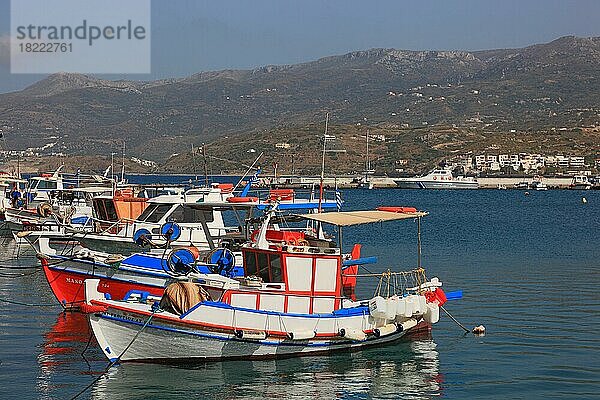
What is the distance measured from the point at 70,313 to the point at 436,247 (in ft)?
86.7

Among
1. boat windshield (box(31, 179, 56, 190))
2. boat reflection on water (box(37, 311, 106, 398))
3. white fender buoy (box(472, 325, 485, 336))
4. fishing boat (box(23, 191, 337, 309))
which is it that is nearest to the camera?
boat reflection on water (box(37, 311, 106, 398))

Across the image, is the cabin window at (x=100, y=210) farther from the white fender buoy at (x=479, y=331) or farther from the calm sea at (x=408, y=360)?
the white fender buoy at (x=479, y=331)

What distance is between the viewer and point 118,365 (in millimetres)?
21375

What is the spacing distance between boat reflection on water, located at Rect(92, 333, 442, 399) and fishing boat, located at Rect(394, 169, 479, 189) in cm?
14883

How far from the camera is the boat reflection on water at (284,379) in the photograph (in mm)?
19906

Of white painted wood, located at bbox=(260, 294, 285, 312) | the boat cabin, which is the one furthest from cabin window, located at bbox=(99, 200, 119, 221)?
white painted wood, located at bbox=(260, 294, 285, 312)

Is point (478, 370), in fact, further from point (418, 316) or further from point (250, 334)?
point (250, 334)

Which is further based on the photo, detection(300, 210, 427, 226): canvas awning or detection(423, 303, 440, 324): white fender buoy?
detection(300, 210, 427, 226): canvas awning

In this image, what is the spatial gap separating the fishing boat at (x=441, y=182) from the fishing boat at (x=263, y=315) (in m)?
146

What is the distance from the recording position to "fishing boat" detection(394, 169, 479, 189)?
17000 cm

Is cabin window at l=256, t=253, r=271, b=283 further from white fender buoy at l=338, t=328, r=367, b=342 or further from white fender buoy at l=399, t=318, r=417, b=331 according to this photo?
white fender buoy at l=399, t=318, r=417, b=331

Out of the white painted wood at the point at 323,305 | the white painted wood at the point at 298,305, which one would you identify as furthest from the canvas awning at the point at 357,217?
the white painted wood at the point at 298,305

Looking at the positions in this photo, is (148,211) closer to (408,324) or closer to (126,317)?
(408,324)

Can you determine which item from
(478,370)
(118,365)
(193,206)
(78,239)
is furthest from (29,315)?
(478,370)
